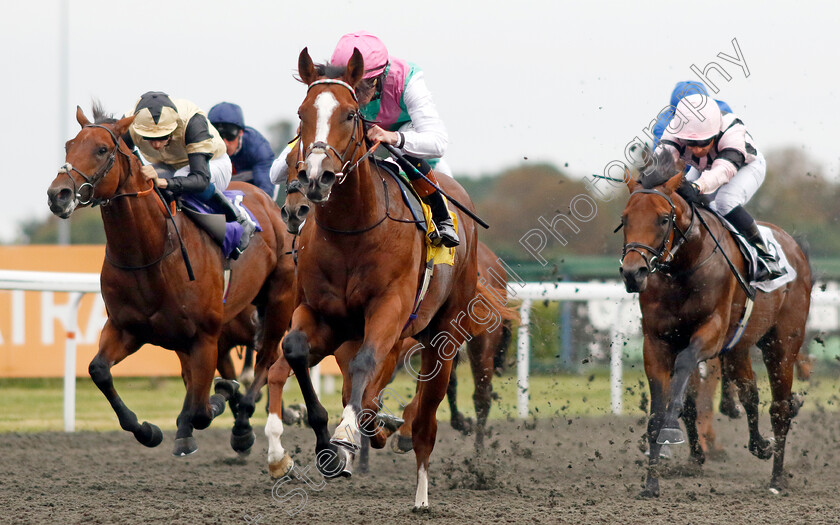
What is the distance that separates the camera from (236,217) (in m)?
6.25

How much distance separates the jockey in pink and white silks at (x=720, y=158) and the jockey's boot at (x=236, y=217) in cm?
244

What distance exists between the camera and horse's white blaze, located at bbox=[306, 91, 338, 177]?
375 centimetres

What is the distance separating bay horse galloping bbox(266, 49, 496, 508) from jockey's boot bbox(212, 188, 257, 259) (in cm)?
170

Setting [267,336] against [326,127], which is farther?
[267,336]

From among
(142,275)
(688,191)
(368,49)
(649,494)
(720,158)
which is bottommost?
(649,494)

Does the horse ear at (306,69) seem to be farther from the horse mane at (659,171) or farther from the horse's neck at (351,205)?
the horse mane at (659,171)

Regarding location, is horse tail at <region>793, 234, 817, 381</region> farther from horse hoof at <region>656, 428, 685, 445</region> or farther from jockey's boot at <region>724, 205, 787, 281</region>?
horse hoof at <region>656, 428, 685, 445</region>

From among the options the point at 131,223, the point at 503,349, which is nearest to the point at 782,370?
the point at 503,349

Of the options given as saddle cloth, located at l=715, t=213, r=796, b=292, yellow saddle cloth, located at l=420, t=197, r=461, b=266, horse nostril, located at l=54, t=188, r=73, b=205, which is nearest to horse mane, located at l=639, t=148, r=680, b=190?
saddle cloth, located at l=715, t=213, r=796, b=292

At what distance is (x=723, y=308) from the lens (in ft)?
19.2

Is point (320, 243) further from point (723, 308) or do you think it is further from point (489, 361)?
point (489, 361)

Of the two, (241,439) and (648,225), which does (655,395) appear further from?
(241,439)

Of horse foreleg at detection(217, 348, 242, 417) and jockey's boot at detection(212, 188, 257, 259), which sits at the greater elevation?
jockey's boot at detection(212, 188, 257, 259)

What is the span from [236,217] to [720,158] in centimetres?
282
